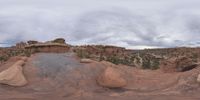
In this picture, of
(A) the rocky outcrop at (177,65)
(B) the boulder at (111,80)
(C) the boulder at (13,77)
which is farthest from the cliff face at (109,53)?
(C) the boulder at (13,77)

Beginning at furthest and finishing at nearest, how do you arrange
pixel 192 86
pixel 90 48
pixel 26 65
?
1. pixel 90 48
2. pixel 26 65
3. pixel 192 86

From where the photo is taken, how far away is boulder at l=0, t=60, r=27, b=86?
66.4ft

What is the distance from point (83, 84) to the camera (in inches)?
821

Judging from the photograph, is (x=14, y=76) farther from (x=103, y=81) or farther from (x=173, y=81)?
(x=173, y=81)

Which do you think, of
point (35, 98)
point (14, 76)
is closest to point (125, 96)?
point (35, 98)

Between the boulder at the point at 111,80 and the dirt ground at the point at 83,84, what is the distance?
0.98 feet

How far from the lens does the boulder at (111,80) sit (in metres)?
20.7

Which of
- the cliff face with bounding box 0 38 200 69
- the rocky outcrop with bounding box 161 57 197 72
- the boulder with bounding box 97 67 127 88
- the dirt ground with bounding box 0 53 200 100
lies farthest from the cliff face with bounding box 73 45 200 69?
the boulder with bounding box 97 67 127 88

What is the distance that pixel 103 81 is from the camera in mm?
20891

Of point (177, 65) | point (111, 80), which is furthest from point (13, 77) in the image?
point (177, 65)

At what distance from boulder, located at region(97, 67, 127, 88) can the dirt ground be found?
0.98 feet

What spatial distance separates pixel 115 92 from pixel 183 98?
352 centimetres

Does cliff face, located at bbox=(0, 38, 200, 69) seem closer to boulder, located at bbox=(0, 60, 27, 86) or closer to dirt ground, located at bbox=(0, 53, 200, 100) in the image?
dirt ground, located at bbox=(0, 53, 200, 100)

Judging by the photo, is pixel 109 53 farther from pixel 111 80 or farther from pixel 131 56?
pixel 111 80
